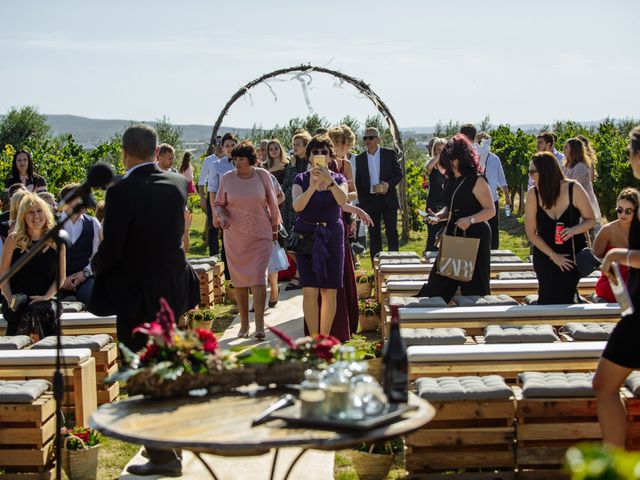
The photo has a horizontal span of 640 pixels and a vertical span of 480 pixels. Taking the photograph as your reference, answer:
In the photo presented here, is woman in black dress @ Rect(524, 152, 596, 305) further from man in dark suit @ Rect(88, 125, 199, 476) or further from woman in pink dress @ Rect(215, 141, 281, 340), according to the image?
man in dark suit @ Rect(88, 125, 199, 476)

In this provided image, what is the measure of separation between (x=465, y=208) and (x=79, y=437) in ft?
12.6

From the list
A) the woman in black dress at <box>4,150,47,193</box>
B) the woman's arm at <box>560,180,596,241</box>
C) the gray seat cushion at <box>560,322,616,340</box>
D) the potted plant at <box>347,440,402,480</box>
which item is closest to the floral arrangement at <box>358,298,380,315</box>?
the woman's arm at <box>560,180,596,241</box>

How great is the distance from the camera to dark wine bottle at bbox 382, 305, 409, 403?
13.6 ft

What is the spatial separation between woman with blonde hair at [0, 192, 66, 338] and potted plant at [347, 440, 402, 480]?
3.18 metres

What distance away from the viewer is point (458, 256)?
27.5ft

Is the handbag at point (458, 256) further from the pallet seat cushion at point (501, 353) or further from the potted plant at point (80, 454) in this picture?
the potted plant at point (80, 454)

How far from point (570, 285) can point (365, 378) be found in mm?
4173

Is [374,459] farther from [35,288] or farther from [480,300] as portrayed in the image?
[35,288]

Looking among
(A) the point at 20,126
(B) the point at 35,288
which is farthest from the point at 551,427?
(A) the point at 20,126

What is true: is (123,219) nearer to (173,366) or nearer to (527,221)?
(173,366)

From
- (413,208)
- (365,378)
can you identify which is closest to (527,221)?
(365,378)

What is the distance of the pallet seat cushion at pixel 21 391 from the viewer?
5.74m

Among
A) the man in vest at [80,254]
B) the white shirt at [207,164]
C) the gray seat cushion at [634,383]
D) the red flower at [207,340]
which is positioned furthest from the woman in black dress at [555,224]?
the white shirt at [207,164]

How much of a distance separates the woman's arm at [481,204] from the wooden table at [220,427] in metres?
4.08
